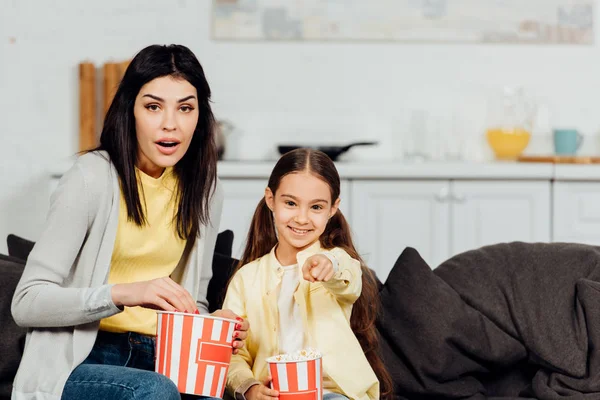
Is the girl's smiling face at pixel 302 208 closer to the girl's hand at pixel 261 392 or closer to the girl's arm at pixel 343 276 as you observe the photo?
the girl's arm at pixel 343 276

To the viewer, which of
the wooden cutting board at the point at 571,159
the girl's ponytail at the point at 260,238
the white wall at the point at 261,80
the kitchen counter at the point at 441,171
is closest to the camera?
the girl's ponytail at the point at 260,238

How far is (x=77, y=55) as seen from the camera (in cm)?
438

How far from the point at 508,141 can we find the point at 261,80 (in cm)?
120

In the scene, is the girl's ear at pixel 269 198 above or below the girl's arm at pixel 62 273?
above

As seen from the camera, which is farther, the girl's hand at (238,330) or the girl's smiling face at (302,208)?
the girl's smiling face at (302,208)

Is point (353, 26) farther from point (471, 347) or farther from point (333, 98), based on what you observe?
point (471, 347)

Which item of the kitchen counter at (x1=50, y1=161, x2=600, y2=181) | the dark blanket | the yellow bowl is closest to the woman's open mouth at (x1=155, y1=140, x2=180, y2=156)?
the dark blanket

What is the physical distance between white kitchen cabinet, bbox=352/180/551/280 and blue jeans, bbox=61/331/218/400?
2018 millimetres

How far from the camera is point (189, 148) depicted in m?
2.10

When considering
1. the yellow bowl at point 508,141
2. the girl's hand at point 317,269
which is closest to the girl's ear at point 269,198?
the girl's hand at point 317,269

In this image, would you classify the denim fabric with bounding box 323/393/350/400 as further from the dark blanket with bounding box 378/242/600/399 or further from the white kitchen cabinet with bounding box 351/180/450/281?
the white kitchen cabinet with bounding box 351/180/450/281

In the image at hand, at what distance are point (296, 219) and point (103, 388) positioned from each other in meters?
0.55

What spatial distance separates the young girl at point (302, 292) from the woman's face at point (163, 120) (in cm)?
24

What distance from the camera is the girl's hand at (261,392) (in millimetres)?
1706
